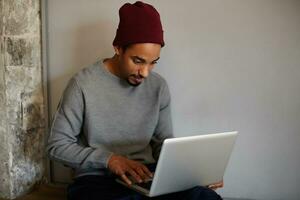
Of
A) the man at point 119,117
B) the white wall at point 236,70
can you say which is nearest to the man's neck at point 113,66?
the man at point 119,117

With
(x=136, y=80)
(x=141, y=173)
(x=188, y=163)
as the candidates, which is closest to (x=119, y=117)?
(x=136, y=80)

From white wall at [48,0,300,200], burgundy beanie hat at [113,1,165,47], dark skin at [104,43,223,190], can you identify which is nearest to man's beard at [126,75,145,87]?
dark skin at [104,43,223,190]

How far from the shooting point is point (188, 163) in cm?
112

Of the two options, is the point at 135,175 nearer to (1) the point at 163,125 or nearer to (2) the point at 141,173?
(2) the point at 141,173

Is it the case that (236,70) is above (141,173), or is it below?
above

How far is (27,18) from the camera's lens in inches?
61.6

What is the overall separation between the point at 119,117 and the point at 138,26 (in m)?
0.35

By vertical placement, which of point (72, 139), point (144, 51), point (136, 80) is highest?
point (144, 51)

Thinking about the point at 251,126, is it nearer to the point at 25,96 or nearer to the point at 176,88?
the point at 176,88

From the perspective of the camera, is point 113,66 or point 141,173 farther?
point 113,66

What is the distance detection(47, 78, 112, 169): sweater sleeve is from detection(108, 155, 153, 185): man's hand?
3 cm

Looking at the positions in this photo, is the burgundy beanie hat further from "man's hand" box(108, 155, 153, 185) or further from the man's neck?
"man's hand" box(108, 155, 153, 185)

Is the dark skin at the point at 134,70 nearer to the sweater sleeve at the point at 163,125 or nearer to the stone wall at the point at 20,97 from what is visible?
the sweater sleeve at the point at 163,125

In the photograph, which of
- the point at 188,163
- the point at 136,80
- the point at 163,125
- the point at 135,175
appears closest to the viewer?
the point at 188,163
